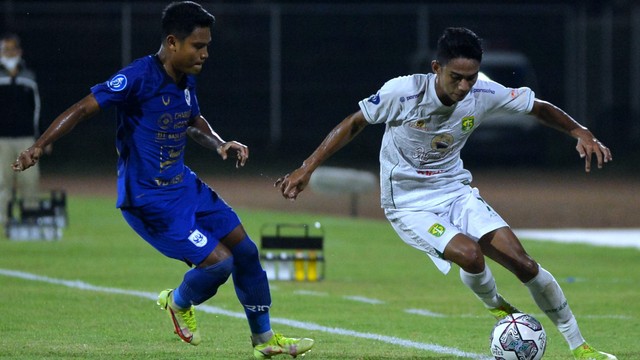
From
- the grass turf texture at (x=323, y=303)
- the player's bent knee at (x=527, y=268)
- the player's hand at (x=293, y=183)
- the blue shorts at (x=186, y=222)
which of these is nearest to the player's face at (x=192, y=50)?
the blue shorts at (x=186, y=222)

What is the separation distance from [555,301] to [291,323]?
2.74m

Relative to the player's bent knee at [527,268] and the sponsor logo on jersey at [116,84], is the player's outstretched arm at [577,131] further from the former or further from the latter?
the sponsor logo on jersey at [116,84]

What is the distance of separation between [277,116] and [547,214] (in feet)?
38.5

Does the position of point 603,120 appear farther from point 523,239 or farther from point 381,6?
point 523,239

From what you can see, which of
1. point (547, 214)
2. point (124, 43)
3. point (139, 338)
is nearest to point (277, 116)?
point (124, 43)

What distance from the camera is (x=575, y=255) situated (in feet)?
53.8

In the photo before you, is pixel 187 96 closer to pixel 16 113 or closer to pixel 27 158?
pixel 27 158

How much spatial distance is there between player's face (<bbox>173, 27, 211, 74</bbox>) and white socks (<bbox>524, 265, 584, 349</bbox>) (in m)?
2.41

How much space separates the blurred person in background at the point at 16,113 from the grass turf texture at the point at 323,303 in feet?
3.18

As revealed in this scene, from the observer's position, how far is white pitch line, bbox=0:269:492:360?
29.6 ft

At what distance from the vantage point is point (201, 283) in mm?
8328

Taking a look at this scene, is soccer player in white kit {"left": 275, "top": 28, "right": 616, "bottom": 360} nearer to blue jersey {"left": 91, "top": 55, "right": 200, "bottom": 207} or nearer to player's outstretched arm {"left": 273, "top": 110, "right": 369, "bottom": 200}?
player's outstretched arm {"left": 273, "top": 110, "right": 369, "bottom": 200}

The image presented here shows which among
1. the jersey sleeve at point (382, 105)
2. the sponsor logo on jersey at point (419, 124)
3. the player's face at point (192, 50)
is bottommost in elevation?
the sponsor logo on jersey at point (419, 124)

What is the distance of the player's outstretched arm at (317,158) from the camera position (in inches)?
320
